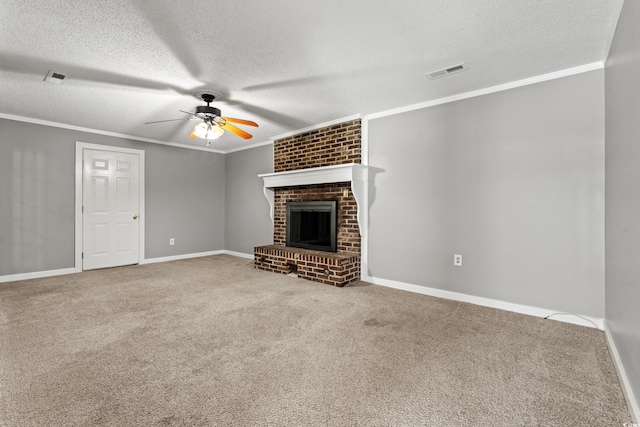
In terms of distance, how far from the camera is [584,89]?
262cm

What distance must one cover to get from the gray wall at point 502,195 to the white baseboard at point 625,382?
53cm

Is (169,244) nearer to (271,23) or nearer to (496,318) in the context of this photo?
(271,23)

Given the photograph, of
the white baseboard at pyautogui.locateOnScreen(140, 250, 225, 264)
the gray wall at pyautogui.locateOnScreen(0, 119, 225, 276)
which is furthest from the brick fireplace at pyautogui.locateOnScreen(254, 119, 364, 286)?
the gray wall at pyautogui.locateOnScreen(0, 119, 225, 276)

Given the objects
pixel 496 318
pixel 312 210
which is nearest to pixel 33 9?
pixel 312 210

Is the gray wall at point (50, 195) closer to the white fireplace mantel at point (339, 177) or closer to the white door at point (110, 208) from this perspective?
the white door at point (110, 208)

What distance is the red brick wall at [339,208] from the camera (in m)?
→ 4.17

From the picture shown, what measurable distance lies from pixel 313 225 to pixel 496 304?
256 centimetres

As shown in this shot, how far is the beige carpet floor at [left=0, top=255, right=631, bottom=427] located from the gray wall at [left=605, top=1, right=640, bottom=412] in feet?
0.94

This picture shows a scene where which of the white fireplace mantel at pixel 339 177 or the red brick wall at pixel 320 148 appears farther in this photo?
the red brick wall at pixel 320 148

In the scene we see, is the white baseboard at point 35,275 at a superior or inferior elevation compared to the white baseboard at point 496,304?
superior

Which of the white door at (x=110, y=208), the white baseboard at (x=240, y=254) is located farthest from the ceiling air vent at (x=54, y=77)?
the white baseboard at (x=240, y=254)

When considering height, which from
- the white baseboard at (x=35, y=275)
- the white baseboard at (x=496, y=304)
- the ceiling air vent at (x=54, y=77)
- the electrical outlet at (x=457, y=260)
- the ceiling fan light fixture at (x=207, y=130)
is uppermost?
the ceiling air vent at (x=54, y=77)

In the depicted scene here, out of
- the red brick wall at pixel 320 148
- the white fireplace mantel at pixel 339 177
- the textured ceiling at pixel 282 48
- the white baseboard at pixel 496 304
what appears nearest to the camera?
the textured ceiling at pixel 282 48

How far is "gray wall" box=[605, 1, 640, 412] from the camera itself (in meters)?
1.54
